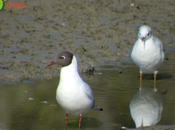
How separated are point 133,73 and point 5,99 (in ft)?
12.6

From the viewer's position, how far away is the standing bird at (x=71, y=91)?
1098cm

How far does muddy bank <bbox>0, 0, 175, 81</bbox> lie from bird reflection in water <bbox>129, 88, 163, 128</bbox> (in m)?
2.05

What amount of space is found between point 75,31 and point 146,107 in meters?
7.10

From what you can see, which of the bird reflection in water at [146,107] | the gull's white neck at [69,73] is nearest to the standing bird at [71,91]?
the gull's white neck at [69,73]

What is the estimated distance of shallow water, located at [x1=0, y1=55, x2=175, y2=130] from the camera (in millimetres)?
11445

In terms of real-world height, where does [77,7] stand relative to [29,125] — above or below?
above

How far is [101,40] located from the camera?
61.2 ft

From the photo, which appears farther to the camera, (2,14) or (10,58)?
(2,14)

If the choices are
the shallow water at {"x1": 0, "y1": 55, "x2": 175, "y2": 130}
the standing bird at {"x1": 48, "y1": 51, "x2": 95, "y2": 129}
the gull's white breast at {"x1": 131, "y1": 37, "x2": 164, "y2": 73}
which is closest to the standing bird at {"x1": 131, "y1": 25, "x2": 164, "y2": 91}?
the gull's white breast at {"x1": 131, "y1": 37, "x2": 164, "y2": 73}

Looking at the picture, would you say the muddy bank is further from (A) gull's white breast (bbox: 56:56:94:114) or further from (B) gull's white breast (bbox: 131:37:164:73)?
(A) gull's white breast (bbox: 56:56:94:114)

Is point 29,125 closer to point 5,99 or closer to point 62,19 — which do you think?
point 5,99

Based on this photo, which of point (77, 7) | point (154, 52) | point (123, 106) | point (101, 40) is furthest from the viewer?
point (77, 7)

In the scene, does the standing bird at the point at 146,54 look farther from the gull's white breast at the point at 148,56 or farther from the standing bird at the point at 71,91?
the standing bird at the point at 71,91

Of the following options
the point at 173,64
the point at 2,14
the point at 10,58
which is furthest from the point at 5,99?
the point at 2,14
